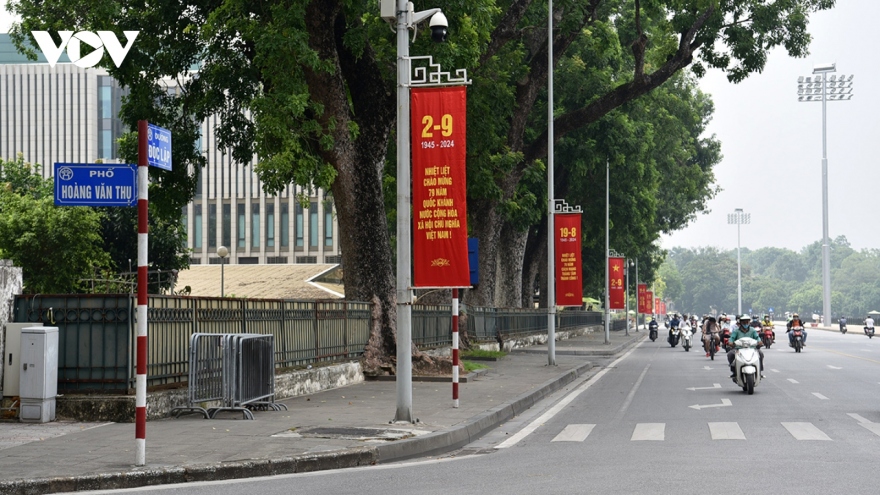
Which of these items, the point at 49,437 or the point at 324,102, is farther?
the point at 324,102

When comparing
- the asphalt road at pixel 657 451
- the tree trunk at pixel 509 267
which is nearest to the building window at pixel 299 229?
the tree trunk at pixel 509 267

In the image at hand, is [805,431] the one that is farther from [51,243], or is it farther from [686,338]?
[51,243]

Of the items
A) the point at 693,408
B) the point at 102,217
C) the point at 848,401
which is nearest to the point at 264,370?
the point at 693,408

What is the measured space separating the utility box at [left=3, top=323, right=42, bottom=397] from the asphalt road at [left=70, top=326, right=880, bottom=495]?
5101 millimetres

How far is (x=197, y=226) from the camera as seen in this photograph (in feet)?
281

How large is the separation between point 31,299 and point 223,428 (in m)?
3.19

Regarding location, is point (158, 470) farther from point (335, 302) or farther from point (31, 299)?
point (335, 302)

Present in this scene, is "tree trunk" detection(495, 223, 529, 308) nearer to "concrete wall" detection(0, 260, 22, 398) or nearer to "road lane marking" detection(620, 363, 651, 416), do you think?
"road lane marking" detection(620, 363, 651, 416)

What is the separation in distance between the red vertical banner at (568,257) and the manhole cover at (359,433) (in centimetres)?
2299

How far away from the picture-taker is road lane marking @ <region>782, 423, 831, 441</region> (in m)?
12.9

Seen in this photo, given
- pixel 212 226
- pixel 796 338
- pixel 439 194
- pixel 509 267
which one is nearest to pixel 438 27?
pixel 439 194

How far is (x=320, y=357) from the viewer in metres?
20.4

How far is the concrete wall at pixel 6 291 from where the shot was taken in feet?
44.5

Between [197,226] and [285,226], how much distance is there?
7.20 metres
